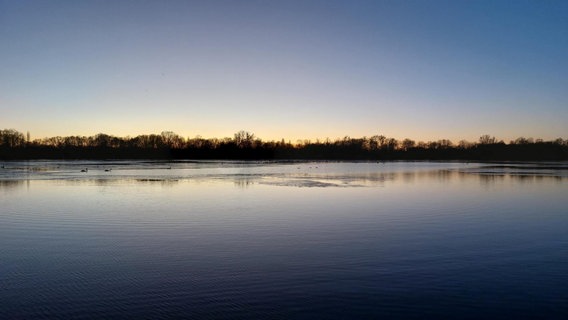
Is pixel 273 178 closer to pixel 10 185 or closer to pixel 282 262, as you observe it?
pixel 10 185

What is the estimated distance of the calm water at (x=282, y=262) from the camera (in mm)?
6516

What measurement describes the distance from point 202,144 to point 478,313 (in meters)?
135

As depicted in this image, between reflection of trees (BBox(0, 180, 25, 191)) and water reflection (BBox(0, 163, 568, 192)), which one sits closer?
reflection of trees (BBox(0, 180, 25, 191))

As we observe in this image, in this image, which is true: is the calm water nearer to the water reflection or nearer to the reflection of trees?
the reflection of trees

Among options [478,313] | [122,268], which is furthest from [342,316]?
[122,268]

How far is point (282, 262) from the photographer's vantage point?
8.93 meters

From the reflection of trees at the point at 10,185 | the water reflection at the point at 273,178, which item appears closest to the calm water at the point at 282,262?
the reflection of trees at the point at 10,185

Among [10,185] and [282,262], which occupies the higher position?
[10,185]

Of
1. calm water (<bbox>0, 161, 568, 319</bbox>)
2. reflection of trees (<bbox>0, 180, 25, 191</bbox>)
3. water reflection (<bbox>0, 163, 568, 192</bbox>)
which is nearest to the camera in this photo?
calm water (<bbox>0, 161, 568, 319</bbox>)

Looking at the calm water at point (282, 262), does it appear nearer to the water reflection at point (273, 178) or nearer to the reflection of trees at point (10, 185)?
the reflection of trees at point (10, 185)

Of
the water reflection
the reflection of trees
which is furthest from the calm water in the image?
the water reflection

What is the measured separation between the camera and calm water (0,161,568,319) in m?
6.52

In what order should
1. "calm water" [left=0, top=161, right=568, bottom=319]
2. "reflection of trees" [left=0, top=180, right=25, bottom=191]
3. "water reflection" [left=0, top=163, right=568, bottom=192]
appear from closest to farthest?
1. "calm water" [left=0, top=161, right=568, bottom=319]
2. "reflection of trees" [left=0, top=180, right=25, bottom=191]
3. "water reflection" [left=0, top=163, right=568, bottom=192]

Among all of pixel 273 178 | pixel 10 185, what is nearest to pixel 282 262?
pixel 10 185
